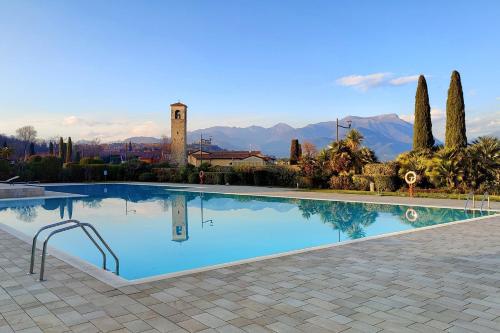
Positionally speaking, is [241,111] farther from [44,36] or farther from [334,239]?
[334,239]

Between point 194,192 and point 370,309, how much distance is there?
750 inches

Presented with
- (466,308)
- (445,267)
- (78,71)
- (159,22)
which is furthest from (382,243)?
(78,71)

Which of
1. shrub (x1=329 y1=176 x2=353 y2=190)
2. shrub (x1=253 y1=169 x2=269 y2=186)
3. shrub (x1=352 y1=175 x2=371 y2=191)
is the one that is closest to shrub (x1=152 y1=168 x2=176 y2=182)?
shrub (x1=253 y1=169 x2=269 y2=186)

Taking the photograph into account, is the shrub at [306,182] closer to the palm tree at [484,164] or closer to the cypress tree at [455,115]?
the cypress tree at [455,115]

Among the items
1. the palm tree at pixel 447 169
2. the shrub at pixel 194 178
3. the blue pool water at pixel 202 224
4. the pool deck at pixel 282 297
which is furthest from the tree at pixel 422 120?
the pool deck at pixel 282 297

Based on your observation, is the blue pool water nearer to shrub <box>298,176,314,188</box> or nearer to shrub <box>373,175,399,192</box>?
shrub <box>373,175,399,192</box>

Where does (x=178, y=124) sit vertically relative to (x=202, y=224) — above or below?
above

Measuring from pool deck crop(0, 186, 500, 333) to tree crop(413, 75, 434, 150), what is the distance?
17.1 meters

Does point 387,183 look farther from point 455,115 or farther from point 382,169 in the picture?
point 455,115

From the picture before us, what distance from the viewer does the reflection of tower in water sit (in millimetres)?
10211

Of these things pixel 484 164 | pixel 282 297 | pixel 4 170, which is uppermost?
pixel 484 164

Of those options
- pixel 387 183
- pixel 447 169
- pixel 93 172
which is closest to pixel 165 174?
pixel 93 172

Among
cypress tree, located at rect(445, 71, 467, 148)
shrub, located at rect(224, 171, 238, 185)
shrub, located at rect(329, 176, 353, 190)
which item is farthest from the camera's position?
shrub, located at rect(224, 171, 238, 185)

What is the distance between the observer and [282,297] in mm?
4539
